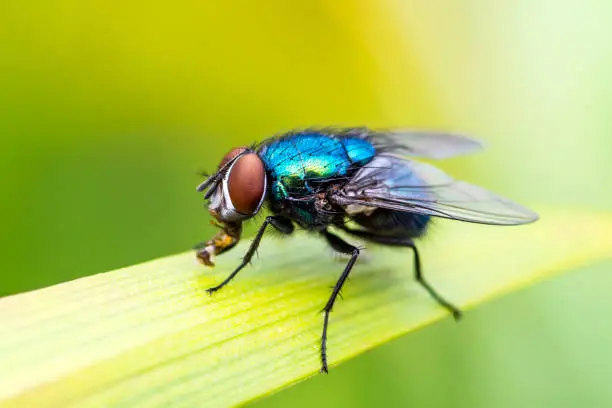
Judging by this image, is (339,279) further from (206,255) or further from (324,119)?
(324,119)

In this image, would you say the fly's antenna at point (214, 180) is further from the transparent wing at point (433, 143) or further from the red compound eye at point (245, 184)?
the transparent wing at point (433, 143)

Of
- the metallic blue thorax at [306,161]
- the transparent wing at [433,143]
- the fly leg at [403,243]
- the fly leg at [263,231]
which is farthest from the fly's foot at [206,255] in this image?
the transparent wing at [433,143]

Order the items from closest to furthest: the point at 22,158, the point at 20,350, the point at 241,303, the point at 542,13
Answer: the point at 20,350, the point at 241,303, the point at 22,158, the point at 542,13

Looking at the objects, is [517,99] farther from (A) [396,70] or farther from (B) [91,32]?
(B) [91,32]

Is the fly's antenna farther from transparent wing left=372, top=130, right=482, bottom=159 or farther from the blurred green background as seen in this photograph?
transparent wing left=372, top=130, right=482, bottom=159

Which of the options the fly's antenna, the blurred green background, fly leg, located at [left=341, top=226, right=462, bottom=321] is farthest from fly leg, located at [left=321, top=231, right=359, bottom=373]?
the blurred green background

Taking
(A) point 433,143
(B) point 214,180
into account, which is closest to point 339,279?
(B) point 214,180

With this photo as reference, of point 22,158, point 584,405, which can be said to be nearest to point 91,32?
point 22,158
